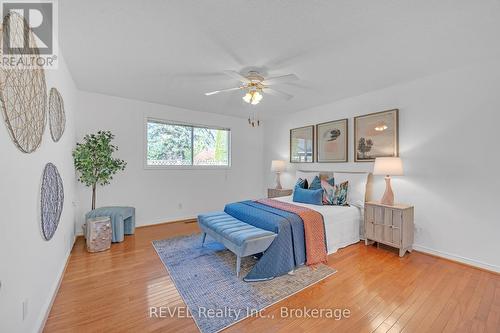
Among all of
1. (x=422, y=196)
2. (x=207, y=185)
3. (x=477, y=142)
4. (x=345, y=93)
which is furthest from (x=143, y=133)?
(x=477, y=142)

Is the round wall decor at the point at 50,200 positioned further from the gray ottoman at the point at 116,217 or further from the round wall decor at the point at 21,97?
the gray ottoman at the point at 116,217

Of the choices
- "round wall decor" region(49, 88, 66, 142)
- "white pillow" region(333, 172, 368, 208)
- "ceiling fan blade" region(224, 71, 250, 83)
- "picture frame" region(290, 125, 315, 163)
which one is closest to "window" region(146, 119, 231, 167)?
"picture frame" region(290, 125, 315, 163)

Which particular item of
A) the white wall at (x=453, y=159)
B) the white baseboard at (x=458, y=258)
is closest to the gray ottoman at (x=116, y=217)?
the white wall at (x=453, y=159)

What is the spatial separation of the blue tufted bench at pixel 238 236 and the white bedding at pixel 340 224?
1069 mm

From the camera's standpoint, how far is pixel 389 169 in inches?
121

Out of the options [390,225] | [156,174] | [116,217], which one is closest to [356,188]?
[390,225]

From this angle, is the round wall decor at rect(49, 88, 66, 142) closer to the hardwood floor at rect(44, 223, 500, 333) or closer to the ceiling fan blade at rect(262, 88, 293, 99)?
the hardwood floor at rect(44, 223, 500, 333)

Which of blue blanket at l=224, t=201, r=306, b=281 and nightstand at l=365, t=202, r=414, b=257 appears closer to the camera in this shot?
blue blanket at l=224, t=201, r=306, b=281

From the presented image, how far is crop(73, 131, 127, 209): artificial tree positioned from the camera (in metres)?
3.32

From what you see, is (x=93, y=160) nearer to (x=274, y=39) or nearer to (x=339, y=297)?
(x=274, y=39)

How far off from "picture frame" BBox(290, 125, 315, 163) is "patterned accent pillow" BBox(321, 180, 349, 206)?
1112 mm

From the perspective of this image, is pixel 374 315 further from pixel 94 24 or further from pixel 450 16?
pixel 94 24

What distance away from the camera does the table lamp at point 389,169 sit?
305 centimetres

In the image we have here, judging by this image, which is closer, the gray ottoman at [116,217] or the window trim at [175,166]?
the gray ottoman at [116,217]
